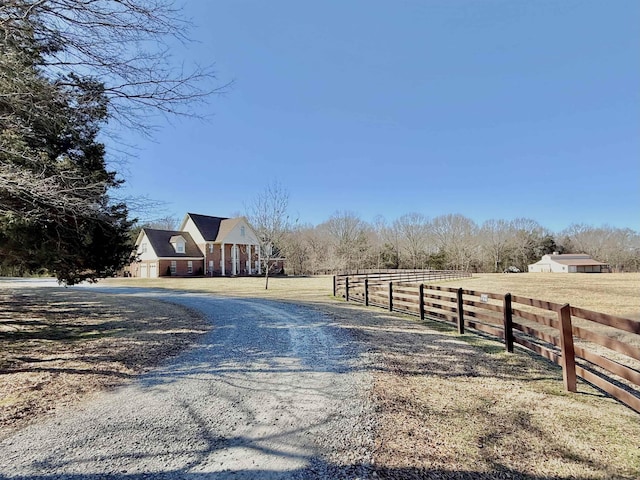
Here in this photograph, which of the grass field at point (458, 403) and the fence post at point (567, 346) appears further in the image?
the fence post at point (567, 346)

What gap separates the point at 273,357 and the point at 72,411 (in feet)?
8.63

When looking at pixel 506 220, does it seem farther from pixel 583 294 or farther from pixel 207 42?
pixel 207 42

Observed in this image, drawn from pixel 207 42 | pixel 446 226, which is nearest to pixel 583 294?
pixel 207 42

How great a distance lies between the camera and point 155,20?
13.3 feet

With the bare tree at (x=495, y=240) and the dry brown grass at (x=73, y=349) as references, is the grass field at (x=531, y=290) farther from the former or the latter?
the bare tree at (x=495, y=240)

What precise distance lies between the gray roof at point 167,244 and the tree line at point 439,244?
11143 mm

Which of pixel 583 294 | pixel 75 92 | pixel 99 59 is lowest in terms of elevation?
pixel 583 294

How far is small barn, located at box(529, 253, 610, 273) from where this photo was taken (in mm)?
55484

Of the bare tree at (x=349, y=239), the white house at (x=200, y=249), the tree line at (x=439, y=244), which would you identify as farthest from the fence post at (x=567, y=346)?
the bare tree at (x=349, y=239)

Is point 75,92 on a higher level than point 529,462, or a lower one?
higher

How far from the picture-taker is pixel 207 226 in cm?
3856

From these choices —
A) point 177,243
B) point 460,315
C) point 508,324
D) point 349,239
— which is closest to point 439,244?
point 349,239

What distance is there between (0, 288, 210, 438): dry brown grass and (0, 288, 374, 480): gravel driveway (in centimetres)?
48

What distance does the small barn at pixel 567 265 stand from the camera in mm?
55484
